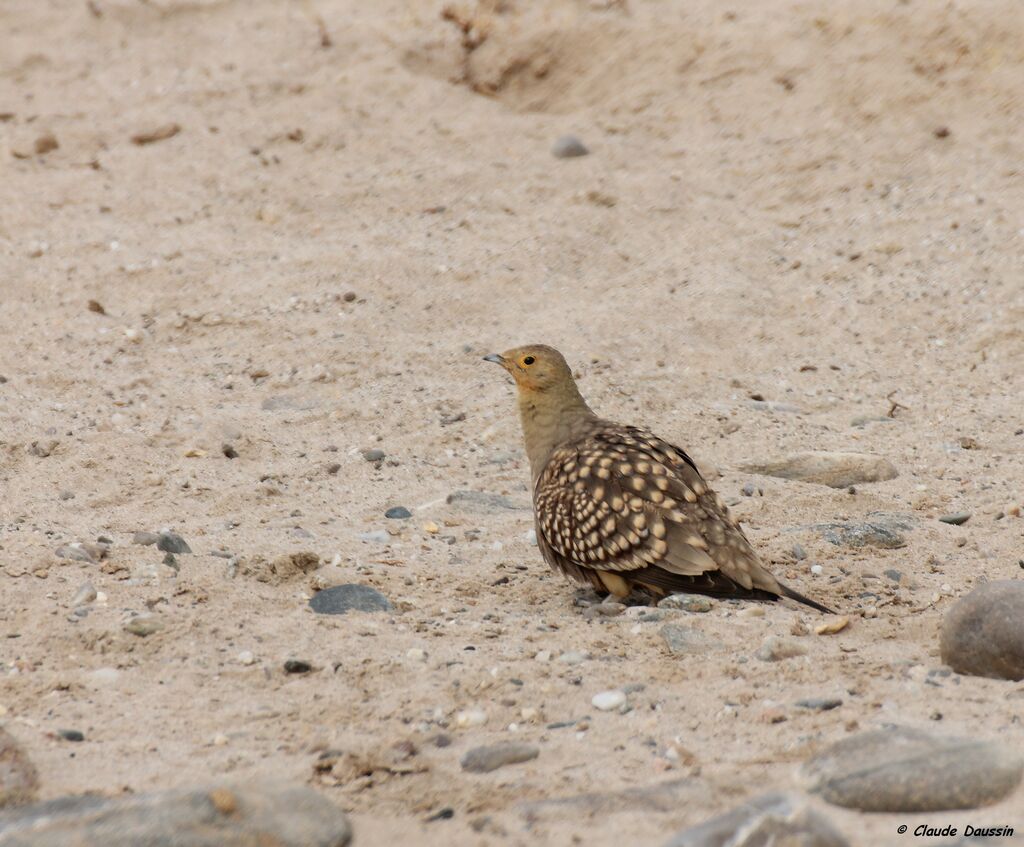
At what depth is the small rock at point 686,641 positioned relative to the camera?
417 centimetres

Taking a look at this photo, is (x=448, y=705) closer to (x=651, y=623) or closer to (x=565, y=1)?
(x=651, y=623)

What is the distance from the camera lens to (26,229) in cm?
823

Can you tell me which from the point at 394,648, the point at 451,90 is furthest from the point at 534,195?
the point at 394,648

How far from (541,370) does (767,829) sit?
2841 mm

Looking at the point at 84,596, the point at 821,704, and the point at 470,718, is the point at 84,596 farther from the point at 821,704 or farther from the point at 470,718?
the point at 821,704

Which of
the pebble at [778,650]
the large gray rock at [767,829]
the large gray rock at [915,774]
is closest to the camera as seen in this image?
the large gray rock at [767,829]

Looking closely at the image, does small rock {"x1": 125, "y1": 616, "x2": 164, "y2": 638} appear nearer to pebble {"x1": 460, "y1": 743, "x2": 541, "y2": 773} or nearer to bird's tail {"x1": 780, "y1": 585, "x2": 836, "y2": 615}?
pebble {"x1": 460, "y1": 743, "x2": 541, "y2": 773}

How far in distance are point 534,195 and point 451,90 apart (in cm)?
131

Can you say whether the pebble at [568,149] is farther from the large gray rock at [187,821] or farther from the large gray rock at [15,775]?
the large gray rock at [187,821]

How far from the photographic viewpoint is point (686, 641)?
4215mm

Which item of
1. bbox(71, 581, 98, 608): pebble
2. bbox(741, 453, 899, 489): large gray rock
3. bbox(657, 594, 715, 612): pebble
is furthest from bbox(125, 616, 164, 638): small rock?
bbox(741, 453, 899, 489): large gray rock

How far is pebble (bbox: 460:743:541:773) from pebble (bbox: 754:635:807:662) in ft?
2.97

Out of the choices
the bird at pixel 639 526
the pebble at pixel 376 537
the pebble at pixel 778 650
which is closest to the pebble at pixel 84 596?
the pebble at pixel 376 537

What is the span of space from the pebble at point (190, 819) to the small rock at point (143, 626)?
106 cm
